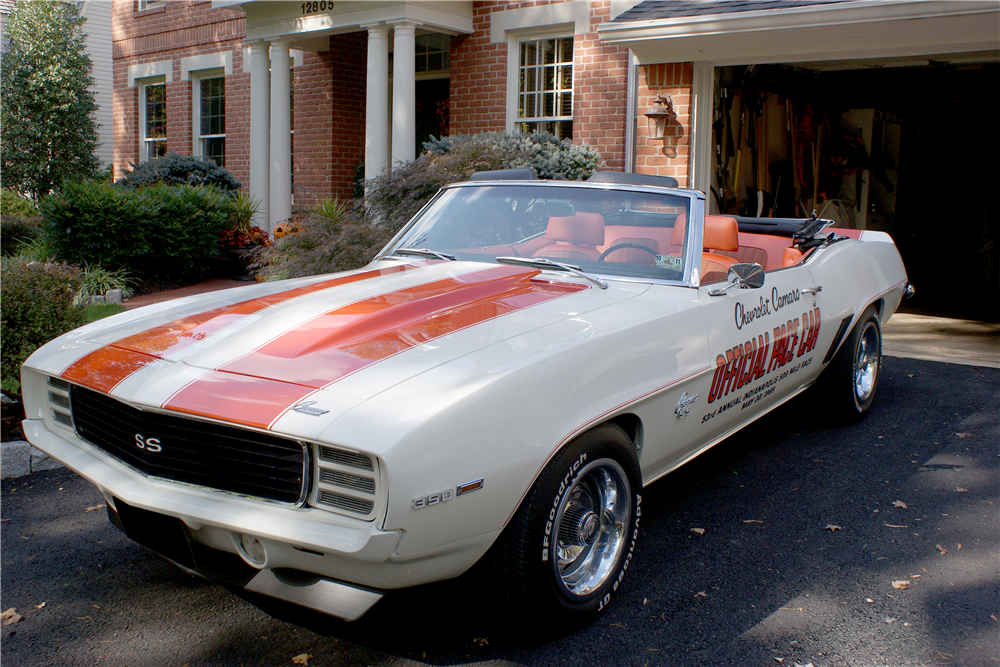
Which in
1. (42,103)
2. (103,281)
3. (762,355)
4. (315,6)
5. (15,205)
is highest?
(315,6)

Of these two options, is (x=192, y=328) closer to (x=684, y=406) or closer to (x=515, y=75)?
(x=684, y=406)

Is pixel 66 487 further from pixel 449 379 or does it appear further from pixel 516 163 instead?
pixel 516 163

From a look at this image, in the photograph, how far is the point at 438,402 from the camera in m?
2.23

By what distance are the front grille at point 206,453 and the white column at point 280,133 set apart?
10141mm

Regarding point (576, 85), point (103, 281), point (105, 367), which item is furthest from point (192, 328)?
point (576, 85)

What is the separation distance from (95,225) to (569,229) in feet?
26.9

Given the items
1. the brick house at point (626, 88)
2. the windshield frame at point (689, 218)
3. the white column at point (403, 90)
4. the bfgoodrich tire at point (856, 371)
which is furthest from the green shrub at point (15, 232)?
the bfgoodrich tire at point (856, 371)

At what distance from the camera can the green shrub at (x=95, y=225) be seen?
10.1 m

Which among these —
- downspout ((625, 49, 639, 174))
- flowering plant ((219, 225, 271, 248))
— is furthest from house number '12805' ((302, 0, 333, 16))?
downspout ((625, 49, 639, 174))

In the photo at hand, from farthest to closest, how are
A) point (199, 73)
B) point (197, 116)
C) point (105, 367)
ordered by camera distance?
point (197, 116) → point (199, 73) → point (105, 367)

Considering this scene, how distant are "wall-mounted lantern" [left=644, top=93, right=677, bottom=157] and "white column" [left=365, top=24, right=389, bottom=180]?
347cm

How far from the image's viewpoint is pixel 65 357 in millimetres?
2854

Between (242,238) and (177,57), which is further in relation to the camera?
(177,57)

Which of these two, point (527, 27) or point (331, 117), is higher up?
point (527, 27)
